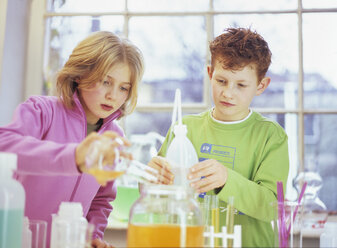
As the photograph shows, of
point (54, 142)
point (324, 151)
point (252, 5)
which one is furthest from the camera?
point (252, 5)

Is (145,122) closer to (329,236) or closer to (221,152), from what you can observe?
(221,152)

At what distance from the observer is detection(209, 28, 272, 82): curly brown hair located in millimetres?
1334

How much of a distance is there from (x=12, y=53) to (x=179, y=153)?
1626 mm

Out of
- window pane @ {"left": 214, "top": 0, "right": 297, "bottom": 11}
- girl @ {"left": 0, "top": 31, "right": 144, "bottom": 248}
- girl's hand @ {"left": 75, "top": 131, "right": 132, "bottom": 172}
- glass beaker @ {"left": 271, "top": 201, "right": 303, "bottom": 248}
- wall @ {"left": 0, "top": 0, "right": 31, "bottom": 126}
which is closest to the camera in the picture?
girl's hand @ {"left": 75, "top": 131, "right": 132, "bottom": 172}

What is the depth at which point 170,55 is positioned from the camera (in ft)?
7.98

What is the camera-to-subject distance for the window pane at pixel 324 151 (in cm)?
225

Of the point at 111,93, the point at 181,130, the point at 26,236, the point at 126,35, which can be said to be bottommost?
the point at 26,236

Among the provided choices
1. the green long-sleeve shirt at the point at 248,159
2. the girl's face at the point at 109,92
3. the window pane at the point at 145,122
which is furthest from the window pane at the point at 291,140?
the girl's face at the point at 109,92

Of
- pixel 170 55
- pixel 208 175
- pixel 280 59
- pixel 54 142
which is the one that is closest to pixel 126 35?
pixel 170 55

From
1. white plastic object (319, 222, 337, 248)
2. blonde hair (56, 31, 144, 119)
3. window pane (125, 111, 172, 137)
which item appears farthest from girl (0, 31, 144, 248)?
window pane (125, 111, 172, 137)

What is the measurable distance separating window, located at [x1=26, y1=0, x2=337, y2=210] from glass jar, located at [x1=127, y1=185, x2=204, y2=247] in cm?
150

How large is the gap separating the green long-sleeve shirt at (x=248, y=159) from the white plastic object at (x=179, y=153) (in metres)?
0.16

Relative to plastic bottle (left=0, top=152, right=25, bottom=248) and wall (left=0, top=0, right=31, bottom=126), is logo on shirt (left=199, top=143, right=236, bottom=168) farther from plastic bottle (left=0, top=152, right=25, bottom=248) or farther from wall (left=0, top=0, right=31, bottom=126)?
wall (left=0, top=0, right=31, bottom=126)

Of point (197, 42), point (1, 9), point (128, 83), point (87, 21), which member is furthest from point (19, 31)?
point (128, 83)
